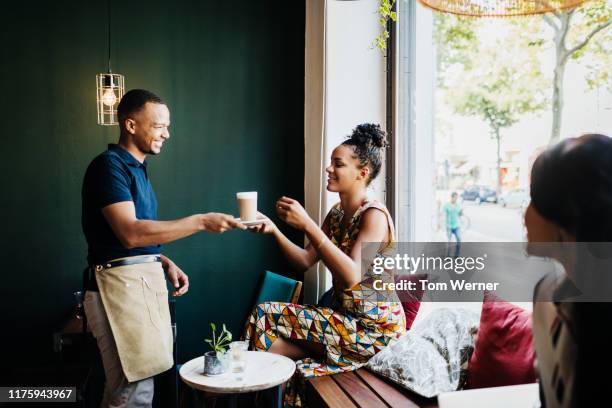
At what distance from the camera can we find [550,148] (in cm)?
→ 80

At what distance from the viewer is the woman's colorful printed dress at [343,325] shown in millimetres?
2617

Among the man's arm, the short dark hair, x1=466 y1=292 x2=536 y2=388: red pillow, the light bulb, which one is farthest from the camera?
the light bulb

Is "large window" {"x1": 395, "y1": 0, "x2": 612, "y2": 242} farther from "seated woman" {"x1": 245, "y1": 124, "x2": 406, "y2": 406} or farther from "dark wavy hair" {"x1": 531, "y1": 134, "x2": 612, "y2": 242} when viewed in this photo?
"dark wavy hair" {"x1": 531, "y1": 134, "x2": 612, "y2": 242}

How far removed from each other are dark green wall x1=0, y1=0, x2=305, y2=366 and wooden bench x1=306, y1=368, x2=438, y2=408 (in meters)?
1.50

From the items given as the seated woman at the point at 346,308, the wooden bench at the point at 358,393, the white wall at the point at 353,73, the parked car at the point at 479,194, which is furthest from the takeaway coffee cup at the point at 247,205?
the white wall at the point at 353,73

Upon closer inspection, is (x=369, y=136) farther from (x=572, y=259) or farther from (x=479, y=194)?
(x=572, y=259)

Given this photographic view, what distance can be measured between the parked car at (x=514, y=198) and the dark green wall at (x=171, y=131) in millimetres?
1770

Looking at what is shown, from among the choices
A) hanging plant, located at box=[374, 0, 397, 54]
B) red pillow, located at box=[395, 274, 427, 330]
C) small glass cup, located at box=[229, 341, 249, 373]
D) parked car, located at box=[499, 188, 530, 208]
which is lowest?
small glass cup, located at box=[229, 341, 249, 373]

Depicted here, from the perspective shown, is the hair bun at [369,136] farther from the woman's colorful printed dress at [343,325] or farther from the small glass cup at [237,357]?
the small glass cup at [237,357]

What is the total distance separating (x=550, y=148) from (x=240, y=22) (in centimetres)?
340

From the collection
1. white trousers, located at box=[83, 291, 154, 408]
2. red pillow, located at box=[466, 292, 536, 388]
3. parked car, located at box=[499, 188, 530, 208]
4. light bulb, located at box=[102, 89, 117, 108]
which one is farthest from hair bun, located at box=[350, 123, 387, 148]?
light bulb, located at box=[102, 89, 117, 108]

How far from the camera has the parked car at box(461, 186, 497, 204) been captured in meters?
2.59

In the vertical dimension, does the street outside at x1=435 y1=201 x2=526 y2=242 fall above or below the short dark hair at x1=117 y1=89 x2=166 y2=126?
below

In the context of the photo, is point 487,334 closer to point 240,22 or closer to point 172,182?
point 172,182
